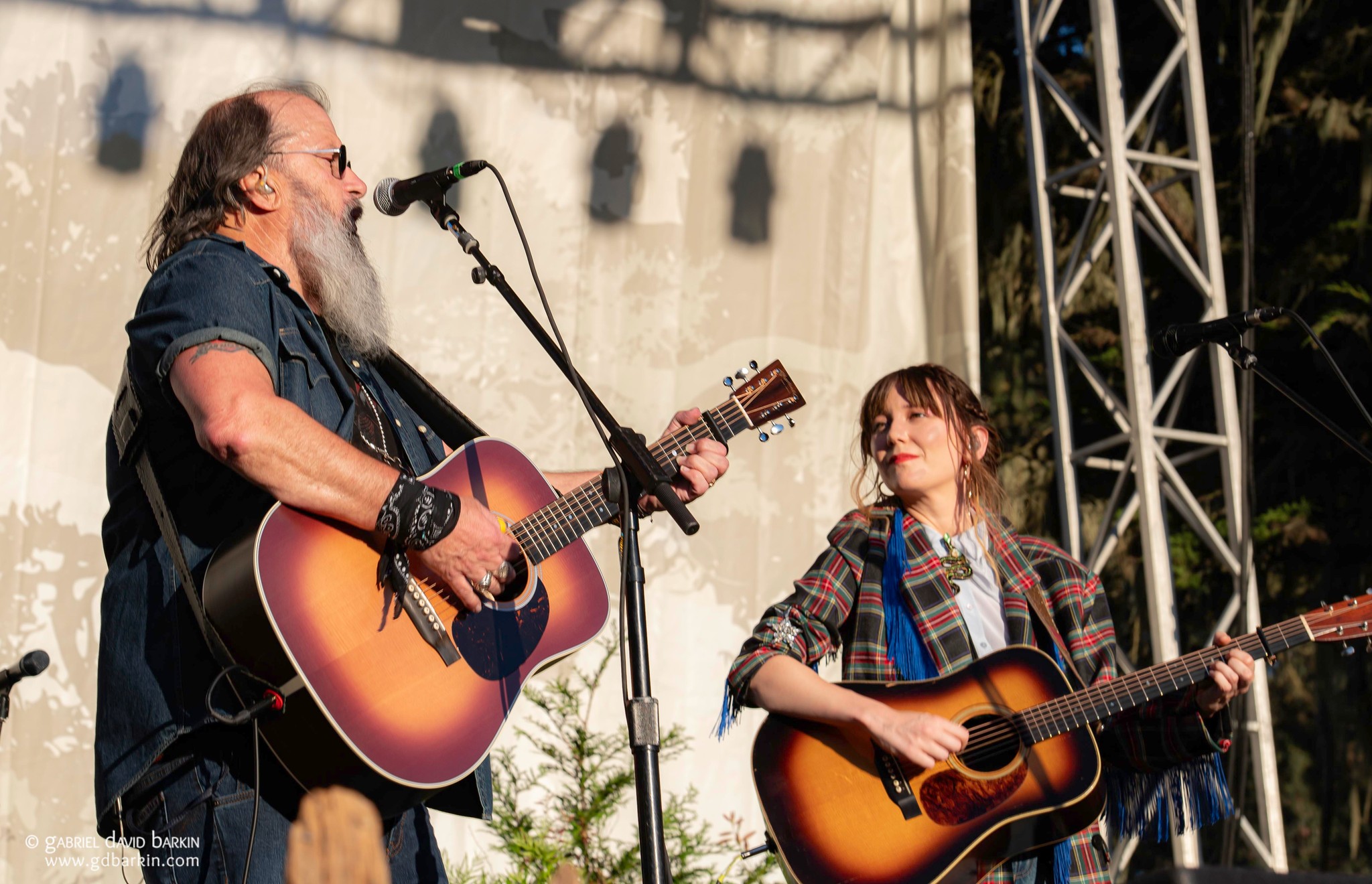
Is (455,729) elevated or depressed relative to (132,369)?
depressed

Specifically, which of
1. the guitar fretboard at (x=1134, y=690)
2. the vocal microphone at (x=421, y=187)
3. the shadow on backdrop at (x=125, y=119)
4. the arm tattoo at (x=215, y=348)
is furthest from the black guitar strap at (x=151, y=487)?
the shadow on backdrop at (x=125, y=119)

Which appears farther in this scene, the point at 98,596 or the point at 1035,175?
the point at 1035,175

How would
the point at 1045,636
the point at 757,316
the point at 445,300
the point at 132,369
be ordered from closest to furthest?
the point at 132,369
the point at 1045,636
the point at 445,300
the point at 757,316

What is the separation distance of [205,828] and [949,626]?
5.28 ft

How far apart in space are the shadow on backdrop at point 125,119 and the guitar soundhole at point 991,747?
370cm

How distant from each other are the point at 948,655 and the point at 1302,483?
5720mm

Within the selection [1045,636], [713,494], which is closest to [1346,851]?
[713,494]

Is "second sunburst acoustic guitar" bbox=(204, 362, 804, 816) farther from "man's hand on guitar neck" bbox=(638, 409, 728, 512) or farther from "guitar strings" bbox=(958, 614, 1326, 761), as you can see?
"guitar strings" bbox=(958, 614, 1326, 761)

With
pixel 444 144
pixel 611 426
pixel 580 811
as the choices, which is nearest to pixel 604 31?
pixel 444 144

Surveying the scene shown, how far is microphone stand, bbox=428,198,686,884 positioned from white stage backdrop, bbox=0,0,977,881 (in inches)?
102

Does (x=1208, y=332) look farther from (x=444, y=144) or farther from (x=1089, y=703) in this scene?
(x=444, y=144)

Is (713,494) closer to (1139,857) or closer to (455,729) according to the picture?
(455,729)

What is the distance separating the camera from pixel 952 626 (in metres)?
2.78

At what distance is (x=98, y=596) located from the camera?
4355 millimetres
